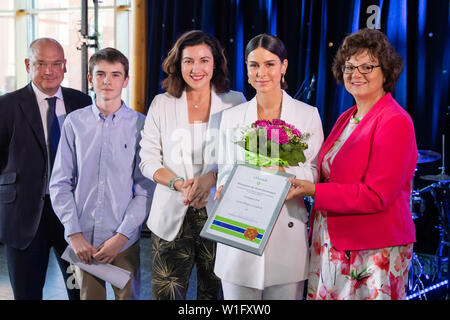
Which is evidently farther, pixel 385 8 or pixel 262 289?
pixel 385 8

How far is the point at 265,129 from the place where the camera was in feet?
5.94

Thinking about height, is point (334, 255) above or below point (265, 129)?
below

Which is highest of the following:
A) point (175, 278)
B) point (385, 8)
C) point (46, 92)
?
point (385, 8)

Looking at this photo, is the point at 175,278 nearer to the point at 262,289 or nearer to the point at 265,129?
the point at 262,289

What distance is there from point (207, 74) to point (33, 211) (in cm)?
122

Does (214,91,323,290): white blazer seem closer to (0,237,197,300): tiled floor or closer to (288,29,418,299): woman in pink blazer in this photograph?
(288,29,418,299): woman in pink blazer

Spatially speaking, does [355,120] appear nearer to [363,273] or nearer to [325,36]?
[363,273]

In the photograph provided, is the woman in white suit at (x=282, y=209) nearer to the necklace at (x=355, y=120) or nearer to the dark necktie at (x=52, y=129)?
the necklace at (x=355, y=120)

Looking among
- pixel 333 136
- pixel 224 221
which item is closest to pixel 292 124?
pixel 333 136

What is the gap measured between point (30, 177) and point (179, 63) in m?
1.04

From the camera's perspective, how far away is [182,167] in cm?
226

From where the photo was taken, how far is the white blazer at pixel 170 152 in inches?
87.7

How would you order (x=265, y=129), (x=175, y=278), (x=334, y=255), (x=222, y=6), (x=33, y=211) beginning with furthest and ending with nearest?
(x=222, y=6), (x=33, y=211), (x=175, y=278), (x=334, y=255), (x=265, y=129)

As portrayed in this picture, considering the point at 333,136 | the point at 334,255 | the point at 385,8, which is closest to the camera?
the point at 334,255
